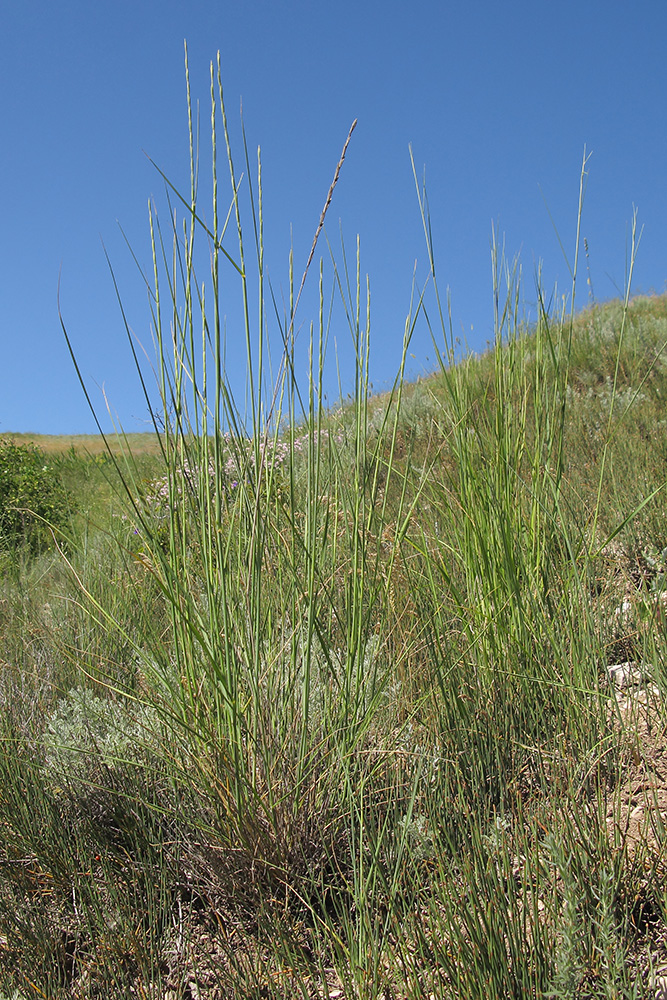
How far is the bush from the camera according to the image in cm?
582

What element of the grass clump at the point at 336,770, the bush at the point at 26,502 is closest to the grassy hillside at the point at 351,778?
the grass clump at the point at 336,770

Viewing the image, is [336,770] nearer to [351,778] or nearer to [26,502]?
[351,778]

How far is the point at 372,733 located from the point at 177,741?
1.52ft

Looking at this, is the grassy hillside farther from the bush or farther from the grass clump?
the bush

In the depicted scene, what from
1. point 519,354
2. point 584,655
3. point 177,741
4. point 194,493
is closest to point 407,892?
point 177,741

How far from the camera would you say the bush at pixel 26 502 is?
582 cm

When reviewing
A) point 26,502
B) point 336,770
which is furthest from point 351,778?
point 26,502

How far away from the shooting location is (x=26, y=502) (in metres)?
6.10

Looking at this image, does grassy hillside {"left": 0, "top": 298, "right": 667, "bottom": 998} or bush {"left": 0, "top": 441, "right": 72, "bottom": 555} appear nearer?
grassy hillside {"left": 0, "top": 298, "right": 667, "bottom": 998}

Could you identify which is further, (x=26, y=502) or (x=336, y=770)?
(x=26, y=502)

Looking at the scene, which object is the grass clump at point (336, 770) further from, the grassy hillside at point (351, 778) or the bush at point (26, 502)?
the bush at point (26, 502)

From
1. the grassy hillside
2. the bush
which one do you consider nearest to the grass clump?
the grassy hillside

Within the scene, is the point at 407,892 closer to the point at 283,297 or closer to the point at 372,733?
the point at 372,733

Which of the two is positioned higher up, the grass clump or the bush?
the bush
